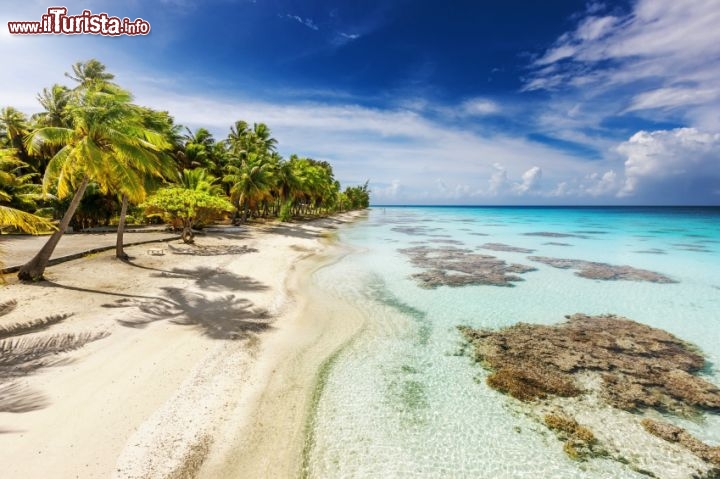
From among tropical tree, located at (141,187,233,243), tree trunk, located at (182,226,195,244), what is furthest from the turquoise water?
tree trunk, located at (182,226,195,244)

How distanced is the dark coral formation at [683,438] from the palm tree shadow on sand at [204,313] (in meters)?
9.45

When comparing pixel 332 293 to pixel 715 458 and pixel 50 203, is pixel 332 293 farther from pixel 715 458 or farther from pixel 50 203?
pixel 50 203

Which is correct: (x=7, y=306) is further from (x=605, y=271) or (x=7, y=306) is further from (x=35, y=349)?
(x=605, y=271)

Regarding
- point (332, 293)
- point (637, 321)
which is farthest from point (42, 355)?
point (637, 321)

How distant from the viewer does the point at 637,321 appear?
1209 cm

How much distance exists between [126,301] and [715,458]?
48.8ft

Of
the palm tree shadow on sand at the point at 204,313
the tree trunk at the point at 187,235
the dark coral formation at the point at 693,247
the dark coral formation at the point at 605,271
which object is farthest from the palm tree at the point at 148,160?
the dark coral formation at the point at 693,247

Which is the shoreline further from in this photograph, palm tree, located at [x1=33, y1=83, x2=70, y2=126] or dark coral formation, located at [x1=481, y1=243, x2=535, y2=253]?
palm tree, located at [x1=33, y1=83, x2=70, y2=126]

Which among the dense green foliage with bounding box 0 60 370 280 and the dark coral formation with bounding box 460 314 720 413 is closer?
the dark coral formation with bounding box 460 314 720 413

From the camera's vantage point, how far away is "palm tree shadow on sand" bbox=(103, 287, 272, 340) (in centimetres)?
925

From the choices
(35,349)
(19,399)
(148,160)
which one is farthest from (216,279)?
(19,399)

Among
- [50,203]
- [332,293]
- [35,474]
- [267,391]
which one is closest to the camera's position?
[35,474]

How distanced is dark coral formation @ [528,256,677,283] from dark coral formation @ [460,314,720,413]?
8.98 meters

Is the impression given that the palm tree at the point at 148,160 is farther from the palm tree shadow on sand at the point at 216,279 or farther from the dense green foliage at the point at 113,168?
the palm tree shadow on sand at the point at 216,279
